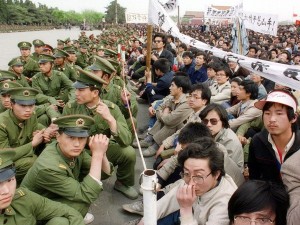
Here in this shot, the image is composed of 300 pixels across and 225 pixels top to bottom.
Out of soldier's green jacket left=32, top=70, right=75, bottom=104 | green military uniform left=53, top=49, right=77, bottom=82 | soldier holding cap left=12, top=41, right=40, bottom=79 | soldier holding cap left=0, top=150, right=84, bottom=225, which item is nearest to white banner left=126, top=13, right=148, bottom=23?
soldier holding cap left=12, top=41, right=40, bottom=79

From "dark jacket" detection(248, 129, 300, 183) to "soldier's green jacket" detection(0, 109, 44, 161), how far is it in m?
2.35

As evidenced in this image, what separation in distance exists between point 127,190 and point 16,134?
4.88 ft

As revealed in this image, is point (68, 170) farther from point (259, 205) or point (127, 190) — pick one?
point (259, 205)

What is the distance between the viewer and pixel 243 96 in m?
4.39

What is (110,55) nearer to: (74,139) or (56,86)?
(56,86)

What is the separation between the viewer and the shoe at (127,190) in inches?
154

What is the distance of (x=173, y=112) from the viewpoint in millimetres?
4578

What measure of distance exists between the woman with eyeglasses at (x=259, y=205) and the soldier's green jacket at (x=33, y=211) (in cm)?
127

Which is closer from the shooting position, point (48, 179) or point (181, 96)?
point (48, 179)

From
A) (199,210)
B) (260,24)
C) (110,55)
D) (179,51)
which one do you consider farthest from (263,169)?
(179,51)

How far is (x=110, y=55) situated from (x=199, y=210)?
6.06 metres

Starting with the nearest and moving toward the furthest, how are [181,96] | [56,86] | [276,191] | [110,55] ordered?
[276,191] → [181,96] → [56,86] → [110,55]

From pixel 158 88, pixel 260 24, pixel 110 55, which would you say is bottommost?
pixel 158 88

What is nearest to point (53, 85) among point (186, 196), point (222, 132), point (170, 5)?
point (170, 5)
